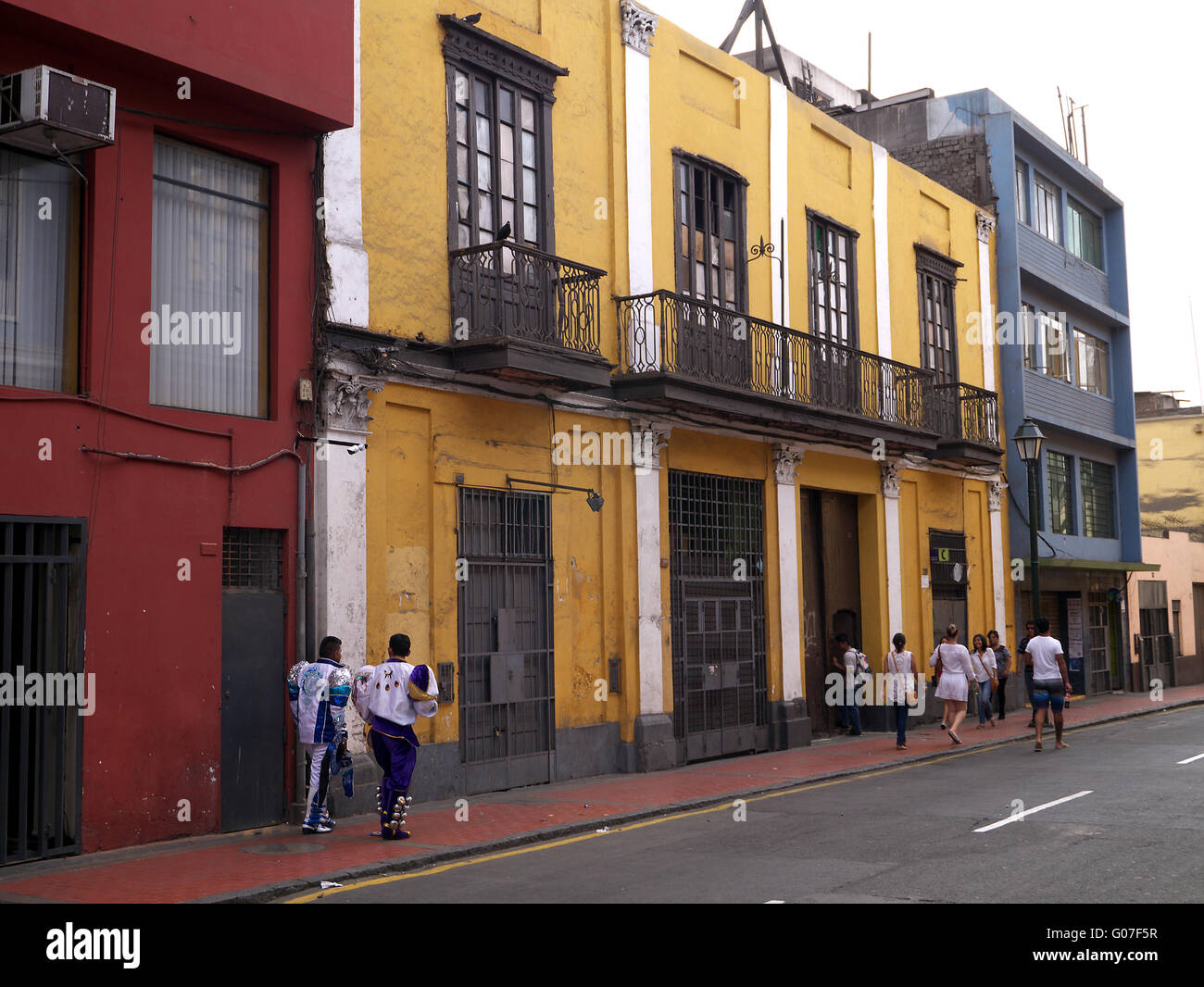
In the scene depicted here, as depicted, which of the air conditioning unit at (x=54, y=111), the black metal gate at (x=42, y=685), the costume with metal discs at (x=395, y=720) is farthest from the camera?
the costume with metal discs at (x=395, y=720)

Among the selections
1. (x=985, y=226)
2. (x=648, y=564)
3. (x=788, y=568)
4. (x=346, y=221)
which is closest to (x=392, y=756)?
(x=346, y=221)

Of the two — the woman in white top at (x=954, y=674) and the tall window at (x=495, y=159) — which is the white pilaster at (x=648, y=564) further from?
the woman in white top at (x=954, y=674)

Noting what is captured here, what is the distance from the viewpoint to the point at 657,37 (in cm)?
1773

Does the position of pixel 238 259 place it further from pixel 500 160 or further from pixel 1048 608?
pixel 1048 608

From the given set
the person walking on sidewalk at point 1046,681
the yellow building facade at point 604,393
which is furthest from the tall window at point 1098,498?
the person walking on sidewalk at point 1046,681

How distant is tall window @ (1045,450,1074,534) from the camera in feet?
99.9

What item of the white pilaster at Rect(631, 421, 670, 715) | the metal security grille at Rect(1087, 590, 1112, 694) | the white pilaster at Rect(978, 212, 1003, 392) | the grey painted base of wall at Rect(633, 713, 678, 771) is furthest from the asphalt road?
the metal security grille at Rect(1087, 590, 1112, 694)

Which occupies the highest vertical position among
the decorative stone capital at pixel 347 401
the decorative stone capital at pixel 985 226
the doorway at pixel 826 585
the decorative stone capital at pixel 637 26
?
the decorative stone capital at pixel 985 226

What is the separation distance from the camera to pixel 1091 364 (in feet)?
110

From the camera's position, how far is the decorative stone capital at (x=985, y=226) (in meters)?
→ 27.9

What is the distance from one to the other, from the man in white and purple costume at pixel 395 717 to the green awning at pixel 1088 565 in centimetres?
1927

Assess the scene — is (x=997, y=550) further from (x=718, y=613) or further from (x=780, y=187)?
(x=718, y=613)

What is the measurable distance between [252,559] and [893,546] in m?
14.4
